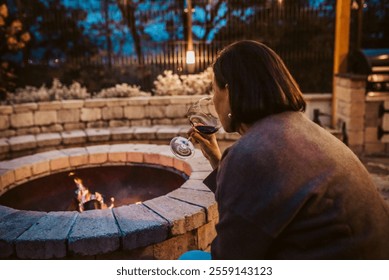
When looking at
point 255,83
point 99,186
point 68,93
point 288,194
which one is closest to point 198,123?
point 255,83

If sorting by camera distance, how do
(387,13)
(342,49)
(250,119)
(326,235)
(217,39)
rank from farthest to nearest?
(217,39), (387,13), (342,49), (250,119), (326,235)

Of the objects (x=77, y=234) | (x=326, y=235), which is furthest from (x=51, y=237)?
(x=326, y=235)

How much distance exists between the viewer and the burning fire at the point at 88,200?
3.26 metres

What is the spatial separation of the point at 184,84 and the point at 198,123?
5790mm

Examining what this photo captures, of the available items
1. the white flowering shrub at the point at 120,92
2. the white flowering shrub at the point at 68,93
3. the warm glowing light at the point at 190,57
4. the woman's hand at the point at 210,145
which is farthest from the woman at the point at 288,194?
the warm glowing light at the point at 190,57

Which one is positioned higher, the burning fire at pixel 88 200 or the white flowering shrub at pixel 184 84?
the white flowering shrub at pixel 184 84

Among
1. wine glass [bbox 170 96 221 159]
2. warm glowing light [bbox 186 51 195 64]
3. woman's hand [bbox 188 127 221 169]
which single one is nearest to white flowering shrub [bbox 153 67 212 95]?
warm glowing light [bbox 186 51 195 64]

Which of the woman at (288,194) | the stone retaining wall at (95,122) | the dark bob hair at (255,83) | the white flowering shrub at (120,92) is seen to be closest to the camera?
the woman at (288,194)

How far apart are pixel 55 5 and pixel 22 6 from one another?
0.69 m

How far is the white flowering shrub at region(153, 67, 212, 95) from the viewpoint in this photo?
309 inches

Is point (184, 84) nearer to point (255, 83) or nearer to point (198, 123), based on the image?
point (198, 123)

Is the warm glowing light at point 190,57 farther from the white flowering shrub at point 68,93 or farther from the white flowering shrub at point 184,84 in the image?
the white flowering shrub at point 68,93

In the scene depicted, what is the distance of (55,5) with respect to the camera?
8.26 metres
